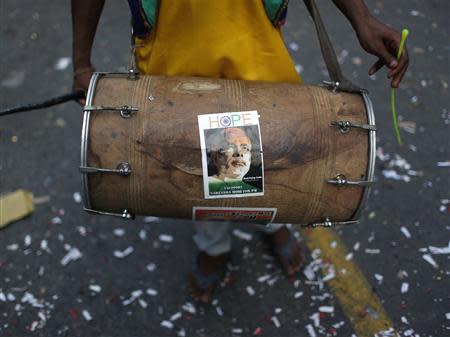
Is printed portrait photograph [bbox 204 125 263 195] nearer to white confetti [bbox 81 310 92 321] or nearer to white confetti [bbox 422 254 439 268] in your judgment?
white confetti [bbox 81 310 92 321]

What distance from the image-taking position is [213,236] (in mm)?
2516

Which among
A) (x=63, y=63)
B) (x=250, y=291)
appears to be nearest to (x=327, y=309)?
(x=250, y=291)

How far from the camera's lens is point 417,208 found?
2990mm

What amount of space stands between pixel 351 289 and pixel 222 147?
144 centimetres

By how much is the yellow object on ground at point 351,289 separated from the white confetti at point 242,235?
36cm

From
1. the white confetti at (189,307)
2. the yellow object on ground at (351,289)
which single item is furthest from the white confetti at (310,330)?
the white confetti at (189,307)

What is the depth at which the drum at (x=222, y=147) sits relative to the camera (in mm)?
1722

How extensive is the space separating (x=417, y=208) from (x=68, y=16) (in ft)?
11.3

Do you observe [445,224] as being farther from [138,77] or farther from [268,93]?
[138,77]

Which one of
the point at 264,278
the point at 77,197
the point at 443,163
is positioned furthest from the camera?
the point at 443,163

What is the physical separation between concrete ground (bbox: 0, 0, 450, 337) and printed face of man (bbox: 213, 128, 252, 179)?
1205 mm

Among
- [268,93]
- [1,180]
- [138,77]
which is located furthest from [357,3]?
[1,180]

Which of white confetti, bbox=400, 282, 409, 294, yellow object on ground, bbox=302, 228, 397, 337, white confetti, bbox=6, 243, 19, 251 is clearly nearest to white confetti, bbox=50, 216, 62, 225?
white confetti, bbox=6, 243, 19, 251

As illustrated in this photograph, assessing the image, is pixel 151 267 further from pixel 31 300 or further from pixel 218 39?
pixel 218 39
